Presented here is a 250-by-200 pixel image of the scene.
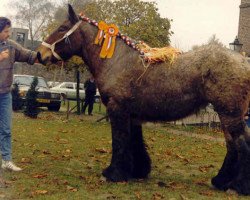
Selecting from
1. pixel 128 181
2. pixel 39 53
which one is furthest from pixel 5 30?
pixel 128 181

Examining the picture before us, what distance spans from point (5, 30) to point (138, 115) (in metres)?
2.59

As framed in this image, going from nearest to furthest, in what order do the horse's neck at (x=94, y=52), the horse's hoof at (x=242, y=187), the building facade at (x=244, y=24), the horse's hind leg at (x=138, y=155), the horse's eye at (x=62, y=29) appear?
the horse's hoof at (x=242, y=187) < the horse's neck at (x=94, y=52) < the horse's hind leg at (x=138, y=155) < the horse's eye at (x=62, y=29) < the building facade at (x=244, y=24)

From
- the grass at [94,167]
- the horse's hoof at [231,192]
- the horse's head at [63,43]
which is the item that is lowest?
the grass at [94,167]

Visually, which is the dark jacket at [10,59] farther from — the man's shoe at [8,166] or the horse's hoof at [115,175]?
the horse's hoof at [115,175]

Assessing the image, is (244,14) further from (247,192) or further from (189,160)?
(247,192)

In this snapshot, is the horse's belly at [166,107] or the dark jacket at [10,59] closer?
the horse's belly at [166,107]

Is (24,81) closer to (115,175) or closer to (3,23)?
(3,23)

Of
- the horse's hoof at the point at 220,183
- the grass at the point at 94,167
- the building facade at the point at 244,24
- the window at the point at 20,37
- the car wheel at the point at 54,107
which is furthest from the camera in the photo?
the window at the point at 20,37

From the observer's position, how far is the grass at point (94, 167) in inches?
244

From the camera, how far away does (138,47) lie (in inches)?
286

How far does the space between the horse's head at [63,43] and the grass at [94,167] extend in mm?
1950

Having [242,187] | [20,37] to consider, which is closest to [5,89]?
[242,187]

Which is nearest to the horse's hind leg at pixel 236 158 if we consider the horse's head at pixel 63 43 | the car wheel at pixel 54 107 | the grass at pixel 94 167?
the grass at pixel 94 167

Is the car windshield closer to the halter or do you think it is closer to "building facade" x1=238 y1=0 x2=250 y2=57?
"building facade" x1=238 y1=0 x2=250 y2=57
